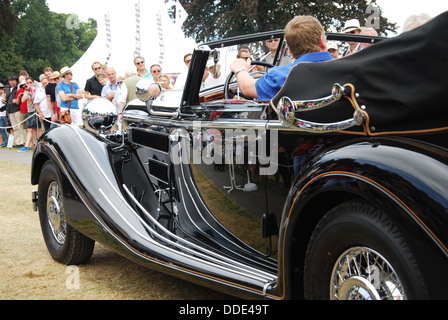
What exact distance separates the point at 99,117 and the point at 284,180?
90.3 inches

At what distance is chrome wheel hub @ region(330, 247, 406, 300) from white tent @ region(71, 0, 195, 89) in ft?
38.8

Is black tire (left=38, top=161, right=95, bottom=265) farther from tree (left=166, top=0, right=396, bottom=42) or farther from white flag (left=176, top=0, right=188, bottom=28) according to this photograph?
white flag (left=176, top=0, right=188, bottom=28)

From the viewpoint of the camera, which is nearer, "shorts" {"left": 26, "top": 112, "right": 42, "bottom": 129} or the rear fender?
the rear fender

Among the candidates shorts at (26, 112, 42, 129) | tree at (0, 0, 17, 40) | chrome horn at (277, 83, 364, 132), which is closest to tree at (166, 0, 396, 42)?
shorts at (26, 112, 42, 129)

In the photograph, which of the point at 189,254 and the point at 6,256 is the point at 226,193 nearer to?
the point at 189,254

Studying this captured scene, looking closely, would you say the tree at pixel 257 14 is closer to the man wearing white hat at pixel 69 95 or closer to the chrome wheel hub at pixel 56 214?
the man wearing white hat at pixel 69 95

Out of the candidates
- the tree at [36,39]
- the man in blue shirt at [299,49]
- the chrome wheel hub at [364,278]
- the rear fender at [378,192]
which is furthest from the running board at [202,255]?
the tree at [36,39]

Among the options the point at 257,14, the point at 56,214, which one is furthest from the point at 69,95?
the point at 257,14

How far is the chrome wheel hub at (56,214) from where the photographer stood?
391cm

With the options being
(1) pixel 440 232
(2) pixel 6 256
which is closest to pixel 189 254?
(1) pixel 440 232

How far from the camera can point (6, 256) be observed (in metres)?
4.10

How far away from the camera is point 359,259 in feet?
6.22

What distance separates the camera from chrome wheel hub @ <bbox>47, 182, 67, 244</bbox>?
154 inches

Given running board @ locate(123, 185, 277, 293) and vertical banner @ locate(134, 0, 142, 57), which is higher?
vertical banner @ locate(134, 0, 142, 57)
